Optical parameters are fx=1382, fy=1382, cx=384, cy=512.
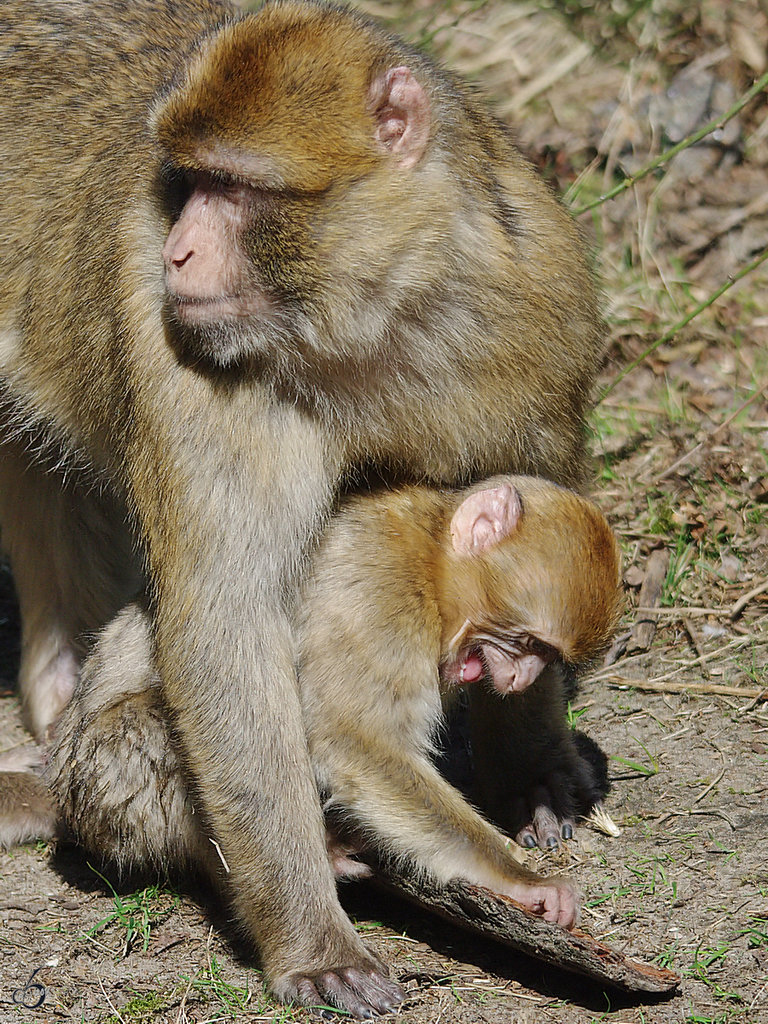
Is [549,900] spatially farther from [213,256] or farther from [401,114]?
[401,114]

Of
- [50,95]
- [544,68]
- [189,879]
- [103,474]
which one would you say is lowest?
[189,879]

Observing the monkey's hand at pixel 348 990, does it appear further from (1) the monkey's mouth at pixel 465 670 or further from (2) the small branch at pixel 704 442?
(2) the small branch at pixel 704 442

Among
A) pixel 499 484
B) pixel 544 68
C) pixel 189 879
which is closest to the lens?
pixel 499 484

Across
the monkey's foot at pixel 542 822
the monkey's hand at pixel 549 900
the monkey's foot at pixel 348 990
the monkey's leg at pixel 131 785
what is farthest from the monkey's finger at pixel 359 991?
the monkey's foot at pixel 542 822

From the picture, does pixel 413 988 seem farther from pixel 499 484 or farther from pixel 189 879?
pixel 499 484

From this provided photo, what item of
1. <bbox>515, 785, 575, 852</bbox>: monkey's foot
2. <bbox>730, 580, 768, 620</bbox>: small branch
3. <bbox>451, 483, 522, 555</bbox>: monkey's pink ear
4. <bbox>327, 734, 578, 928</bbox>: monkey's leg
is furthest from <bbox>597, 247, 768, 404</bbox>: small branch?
<bbox>327, 734, 578, 928</bbox>: monkey's leg

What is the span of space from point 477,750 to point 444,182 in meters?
1.95

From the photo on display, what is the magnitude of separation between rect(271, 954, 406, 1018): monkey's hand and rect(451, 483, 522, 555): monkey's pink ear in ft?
4.04

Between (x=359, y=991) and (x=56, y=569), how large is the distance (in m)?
2.31

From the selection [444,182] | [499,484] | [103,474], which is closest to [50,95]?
[103,474]

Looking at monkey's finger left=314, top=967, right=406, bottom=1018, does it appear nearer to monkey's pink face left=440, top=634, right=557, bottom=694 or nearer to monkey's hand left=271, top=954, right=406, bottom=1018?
monkey's hand left=271, top=954, right=406, bottom=1018

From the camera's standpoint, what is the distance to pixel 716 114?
7.65 m

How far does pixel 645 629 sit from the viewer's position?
5473 mm

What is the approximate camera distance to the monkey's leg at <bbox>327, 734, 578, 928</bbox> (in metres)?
3.81
